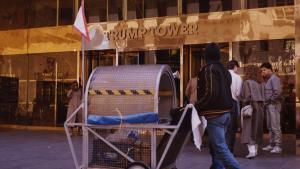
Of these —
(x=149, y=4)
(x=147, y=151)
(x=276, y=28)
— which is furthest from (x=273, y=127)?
(x=149, y=4)

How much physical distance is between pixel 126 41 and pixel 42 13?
4.27m

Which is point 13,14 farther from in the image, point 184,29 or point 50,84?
point 184,29

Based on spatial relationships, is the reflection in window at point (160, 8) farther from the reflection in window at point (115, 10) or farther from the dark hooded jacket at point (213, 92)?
the dark hooded jacket at point (213, 92)

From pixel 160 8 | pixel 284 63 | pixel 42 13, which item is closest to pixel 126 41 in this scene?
pixel 160 8

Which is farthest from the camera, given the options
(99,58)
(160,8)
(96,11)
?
(96,11)

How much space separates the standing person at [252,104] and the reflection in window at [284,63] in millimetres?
4065

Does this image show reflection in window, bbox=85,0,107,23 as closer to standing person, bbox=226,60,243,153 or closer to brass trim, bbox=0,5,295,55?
brass trim, bbox=0,5,295,55

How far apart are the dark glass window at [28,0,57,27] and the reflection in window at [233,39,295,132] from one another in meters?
7.93

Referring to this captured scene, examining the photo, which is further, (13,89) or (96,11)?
(13,89)

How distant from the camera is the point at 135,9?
17.1 metres

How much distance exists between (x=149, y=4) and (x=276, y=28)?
4613 mm

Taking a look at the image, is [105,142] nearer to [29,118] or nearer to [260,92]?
[260,92]

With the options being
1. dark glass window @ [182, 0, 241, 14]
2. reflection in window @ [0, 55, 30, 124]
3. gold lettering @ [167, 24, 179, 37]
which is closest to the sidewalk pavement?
gold lettering @ [167, 24, 179, 37]

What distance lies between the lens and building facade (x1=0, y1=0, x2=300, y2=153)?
14539 mm
